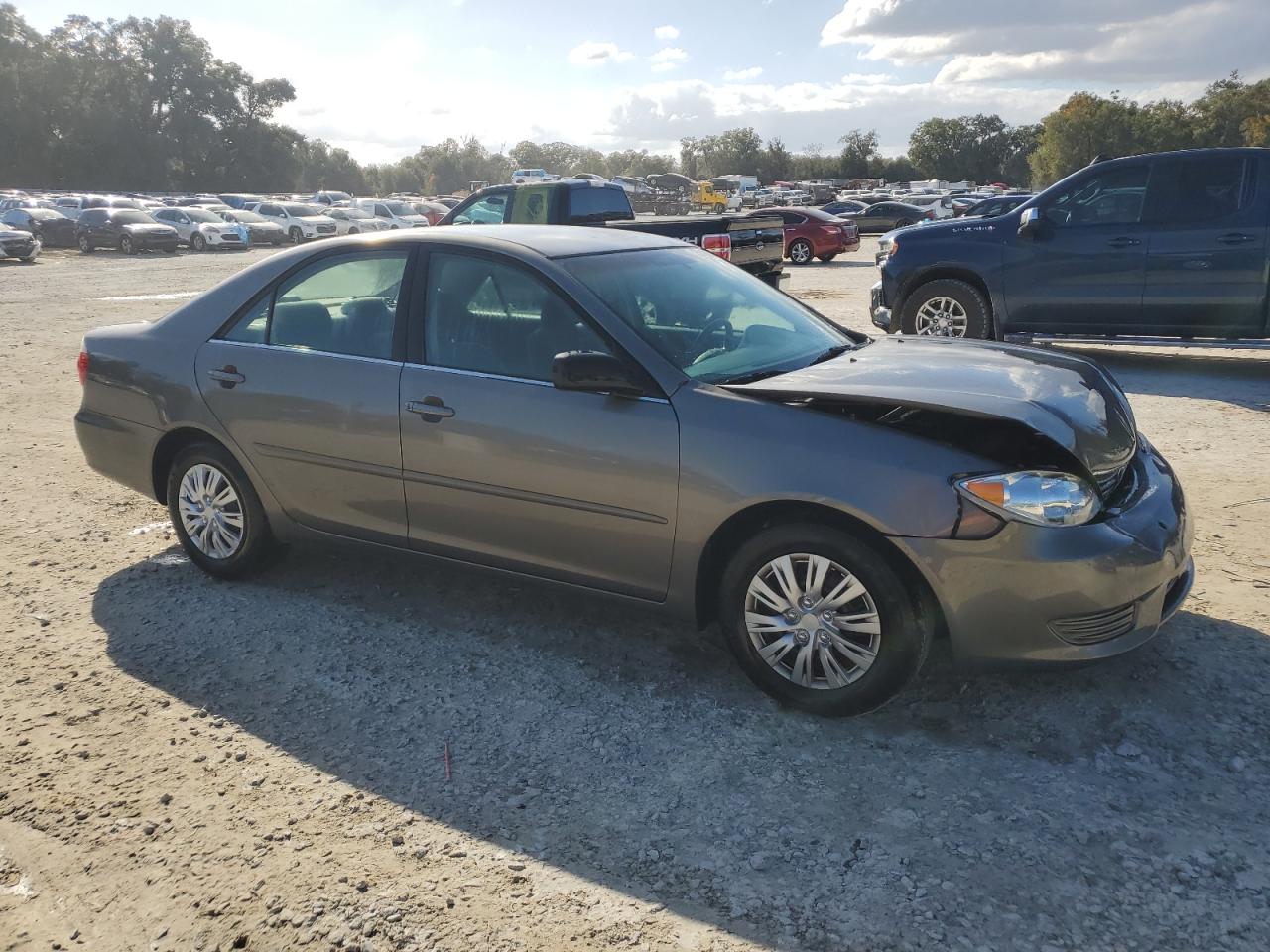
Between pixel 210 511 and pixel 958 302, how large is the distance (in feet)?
24.1

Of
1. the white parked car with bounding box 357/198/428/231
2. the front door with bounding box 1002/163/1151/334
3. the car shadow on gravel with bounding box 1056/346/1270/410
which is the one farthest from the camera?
the white parked car with bounding box 357/198/428/231

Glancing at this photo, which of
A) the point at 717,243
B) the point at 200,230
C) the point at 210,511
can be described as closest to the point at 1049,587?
the point at 210,511

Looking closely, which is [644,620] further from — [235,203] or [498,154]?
[498,154]

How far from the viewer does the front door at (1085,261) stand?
9086mm

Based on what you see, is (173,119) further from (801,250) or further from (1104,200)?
(1104,200)

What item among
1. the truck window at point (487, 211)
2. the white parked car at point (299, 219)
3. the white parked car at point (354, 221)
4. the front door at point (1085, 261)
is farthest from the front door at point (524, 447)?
the white parked car at point (299, 219)

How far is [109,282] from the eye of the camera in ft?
72.8

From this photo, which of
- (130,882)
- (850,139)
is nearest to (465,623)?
(130,882)

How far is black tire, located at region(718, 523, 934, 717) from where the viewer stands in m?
3.31

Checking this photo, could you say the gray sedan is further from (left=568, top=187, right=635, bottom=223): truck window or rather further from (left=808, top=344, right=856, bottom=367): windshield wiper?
(left=568, top=187, right=635, bottom=223): truck window

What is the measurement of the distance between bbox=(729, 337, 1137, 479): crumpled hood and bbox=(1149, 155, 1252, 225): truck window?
550 cm

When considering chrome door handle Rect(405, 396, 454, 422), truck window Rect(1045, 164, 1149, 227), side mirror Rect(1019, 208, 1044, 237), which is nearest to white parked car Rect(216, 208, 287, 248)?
side mirror Rect(1019, 208, 1044, 237)

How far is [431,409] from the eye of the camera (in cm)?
407

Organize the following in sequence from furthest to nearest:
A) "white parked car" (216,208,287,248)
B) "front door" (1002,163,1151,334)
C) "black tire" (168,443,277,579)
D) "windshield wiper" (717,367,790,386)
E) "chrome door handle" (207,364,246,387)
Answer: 1. "white parked car" (216,208,287,248)
2. "front door" (1002,163,1151,334)
3. "black tire" (168,443,277,579)
4. "chrome door handle" (207,364,246,387)
5. "windshield wiper" (717,367,790,386)
